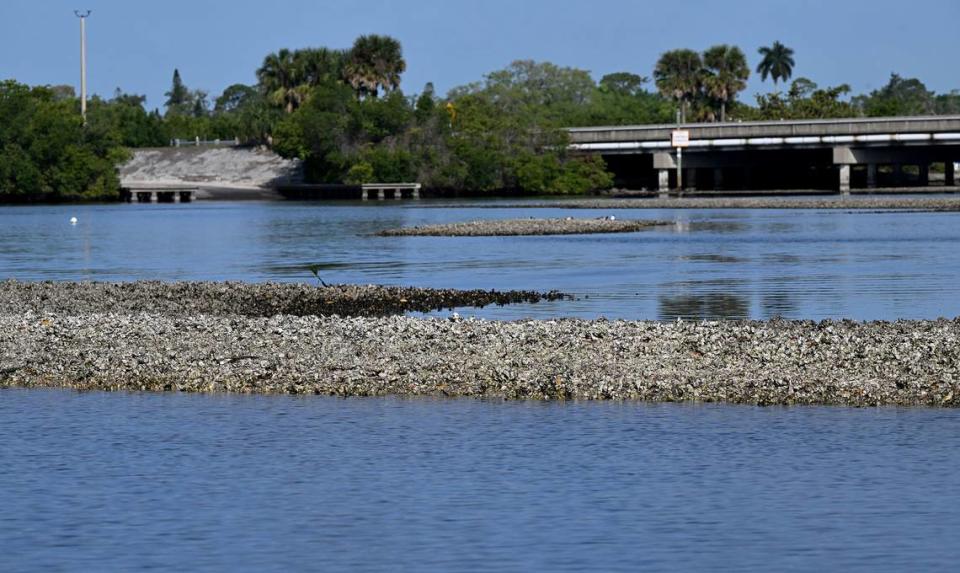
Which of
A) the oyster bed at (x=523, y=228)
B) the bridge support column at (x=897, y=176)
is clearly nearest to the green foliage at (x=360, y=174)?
the bridge support column at (x=897, y=176)

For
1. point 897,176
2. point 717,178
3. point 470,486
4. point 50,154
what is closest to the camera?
point 470,486

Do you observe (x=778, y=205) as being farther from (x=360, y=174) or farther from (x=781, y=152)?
(x=360, y=174)

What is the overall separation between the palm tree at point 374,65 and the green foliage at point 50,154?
27.3 metres

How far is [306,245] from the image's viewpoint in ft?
228

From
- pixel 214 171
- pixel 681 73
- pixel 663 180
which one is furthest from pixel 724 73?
pixel 214 171

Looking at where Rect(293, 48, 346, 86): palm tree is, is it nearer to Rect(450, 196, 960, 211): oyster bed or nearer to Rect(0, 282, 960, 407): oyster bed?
Rect(450, 196, 960, 211): oyster bed

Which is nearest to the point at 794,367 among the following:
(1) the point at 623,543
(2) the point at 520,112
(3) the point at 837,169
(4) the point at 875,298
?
(1) the point at 623,543

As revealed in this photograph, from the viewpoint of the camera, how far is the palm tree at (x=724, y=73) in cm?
19100

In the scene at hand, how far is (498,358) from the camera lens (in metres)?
25.3

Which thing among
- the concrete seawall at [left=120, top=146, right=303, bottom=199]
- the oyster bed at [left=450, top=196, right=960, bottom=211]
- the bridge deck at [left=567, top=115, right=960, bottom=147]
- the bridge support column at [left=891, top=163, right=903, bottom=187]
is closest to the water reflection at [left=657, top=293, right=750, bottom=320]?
the oyster bed at [left=450, top=196, right=960, bottom=211]

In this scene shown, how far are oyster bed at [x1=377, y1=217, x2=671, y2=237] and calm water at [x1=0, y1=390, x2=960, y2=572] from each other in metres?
53.5

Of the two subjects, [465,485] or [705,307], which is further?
[705,307]

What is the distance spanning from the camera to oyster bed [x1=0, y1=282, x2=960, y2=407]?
22.9 metres

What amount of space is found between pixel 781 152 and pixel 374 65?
4434cm
